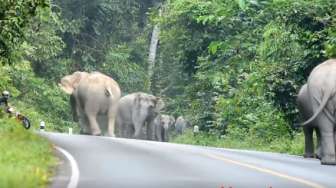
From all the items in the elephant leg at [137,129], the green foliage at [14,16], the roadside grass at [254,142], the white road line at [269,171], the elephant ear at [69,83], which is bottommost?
the white road line at [269,171]

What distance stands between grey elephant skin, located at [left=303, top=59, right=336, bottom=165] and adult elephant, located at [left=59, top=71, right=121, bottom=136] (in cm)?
2034

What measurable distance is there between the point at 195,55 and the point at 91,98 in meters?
5.29

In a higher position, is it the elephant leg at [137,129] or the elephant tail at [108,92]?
the elephant tail at [108,92]

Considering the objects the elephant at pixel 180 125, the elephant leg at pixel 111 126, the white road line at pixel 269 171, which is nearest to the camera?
the white road line at pixel 269 171

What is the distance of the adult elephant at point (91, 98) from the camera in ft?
137

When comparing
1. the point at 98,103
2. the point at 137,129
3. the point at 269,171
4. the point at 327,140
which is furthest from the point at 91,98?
the point at 269,171

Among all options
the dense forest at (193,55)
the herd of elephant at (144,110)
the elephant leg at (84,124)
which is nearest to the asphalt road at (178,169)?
the herd of elephant at (144,110)

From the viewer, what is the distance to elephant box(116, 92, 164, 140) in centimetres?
4791

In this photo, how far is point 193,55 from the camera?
144 ft

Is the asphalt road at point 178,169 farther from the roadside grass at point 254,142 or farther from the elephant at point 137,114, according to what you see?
the elephant at point 137,114

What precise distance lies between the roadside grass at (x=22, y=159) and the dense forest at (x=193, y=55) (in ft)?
6.21

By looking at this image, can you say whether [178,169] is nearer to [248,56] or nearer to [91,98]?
[248,56]

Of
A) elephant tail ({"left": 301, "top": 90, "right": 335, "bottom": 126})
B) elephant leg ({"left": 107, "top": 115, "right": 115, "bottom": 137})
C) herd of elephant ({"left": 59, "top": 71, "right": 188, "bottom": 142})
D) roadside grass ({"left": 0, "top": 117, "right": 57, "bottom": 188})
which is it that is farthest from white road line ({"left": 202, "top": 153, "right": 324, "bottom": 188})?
elephant leg ({"left": 107, "top": 115, "right": 115, "bottom": 137})

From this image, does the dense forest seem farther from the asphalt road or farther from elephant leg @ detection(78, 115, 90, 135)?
the asphalt road
